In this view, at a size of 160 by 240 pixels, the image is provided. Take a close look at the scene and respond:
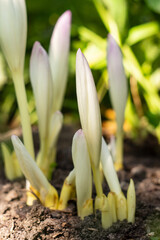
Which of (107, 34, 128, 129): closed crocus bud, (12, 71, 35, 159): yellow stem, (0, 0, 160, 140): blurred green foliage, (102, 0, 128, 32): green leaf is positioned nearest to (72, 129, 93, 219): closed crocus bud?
(12, 71, 35, 159): yellow stem

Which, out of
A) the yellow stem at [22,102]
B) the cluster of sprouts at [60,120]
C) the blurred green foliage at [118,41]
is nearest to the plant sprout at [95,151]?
the cluster of sprouts at [60,120]

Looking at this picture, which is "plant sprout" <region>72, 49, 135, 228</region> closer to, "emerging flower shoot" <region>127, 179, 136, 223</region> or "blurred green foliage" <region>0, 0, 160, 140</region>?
"emerging flower shoot" <region>127, 179, 136, 223</region>

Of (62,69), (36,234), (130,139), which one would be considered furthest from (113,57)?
(130,139)

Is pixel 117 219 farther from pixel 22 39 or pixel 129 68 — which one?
pixel 129 68

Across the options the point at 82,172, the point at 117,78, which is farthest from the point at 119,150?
the point at 82,172

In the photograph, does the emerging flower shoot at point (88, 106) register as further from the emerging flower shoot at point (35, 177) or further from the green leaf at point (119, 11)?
the green leaf at point (119, 11)

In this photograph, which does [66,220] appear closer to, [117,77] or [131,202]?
[131,202]

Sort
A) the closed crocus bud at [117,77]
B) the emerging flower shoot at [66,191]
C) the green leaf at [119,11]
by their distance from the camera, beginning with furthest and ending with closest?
1. the green leaf at [119,11]
2. the closed crocus bud at [117,77]
3. the emerging flower shoot at [66,191]
